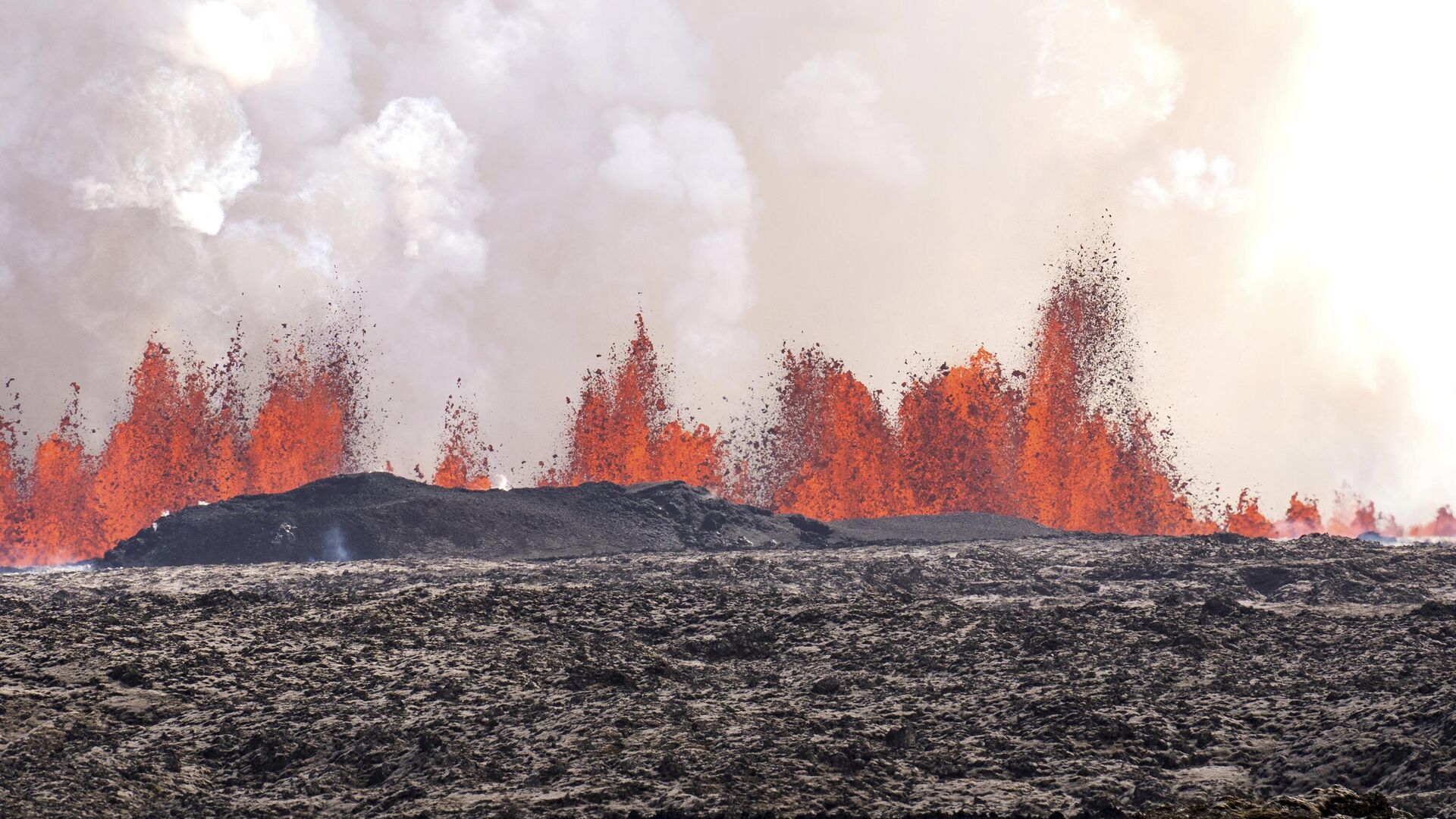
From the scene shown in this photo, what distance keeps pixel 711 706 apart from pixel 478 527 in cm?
2406

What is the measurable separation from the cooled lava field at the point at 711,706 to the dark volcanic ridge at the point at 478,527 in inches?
631

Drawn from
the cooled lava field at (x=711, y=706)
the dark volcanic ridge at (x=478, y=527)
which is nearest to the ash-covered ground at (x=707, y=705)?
the cooled lava field at (x=711, y=706)

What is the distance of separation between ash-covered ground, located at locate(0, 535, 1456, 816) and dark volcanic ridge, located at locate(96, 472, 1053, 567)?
15686 mm

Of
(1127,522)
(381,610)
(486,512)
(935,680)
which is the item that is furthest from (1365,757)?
(1127,522)

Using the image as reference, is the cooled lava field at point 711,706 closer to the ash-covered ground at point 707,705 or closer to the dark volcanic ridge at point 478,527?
the ash-covered ground at point 707,705

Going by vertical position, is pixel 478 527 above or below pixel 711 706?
above

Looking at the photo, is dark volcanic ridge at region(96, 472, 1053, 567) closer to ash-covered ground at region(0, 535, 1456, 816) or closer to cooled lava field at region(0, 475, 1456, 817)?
ash-covered ground at region(0, 535, 1456, 816)

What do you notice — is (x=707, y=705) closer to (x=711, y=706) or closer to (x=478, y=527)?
(x=711, y=706)

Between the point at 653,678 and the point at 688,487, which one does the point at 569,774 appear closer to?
the point at 653,678

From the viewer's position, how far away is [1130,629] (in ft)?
52.5

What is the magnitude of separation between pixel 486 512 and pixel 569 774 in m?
26.4

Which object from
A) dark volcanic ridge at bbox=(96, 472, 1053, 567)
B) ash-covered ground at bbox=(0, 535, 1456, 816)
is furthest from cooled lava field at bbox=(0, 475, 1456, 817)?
dark volcanic ridge at bbox=(96, 472, 1053, 567)

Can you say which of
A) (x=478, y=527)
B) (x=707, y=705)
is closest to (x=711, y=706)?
(x=707, y=705)

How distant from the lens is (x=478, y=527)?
3612cm
